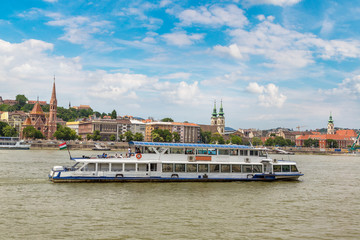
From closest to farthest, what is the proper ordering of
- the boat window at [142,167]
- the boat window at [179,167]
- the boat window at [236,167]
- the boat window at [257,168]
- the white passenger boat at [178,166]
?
the white passenger boat at [178,166], the boat window at [142,167], the boat window at [179,167], the boat window at [236,167], the boat window at [257,168]

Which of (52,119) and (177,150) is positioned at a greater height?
(52,119)

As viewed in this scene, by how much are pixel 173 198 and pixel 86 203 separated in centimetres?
638

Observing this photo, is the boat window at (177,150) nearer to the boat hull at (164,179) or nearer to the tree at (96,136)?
the boat hull at (164,179)

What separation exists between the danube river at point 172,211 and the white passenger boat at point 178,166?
3.02 feet

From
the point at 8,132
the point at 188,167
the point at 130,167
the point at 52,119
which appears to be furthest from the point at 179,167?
the point at 52,119

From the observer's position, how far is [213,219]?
76.8 feet

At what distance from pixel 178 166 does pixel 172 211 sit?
1223 cm

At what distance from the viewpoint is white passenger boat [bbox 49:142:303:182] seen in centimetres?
3534

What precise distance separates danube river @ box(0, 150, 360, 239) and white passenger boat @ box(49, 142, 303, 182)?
3.02 feet

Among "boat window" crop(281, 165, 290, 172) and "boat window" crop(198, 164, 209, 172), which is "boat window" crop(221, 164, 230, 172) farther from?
"boat window" crop(281, 165, 290, 172)

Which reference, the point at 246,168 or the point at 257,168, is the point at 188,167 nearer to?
the point at 246,168

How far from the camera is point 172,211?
82.7 feet

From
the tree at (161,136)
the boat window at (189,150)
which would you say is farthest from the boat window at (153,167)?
the tree at (161,136)

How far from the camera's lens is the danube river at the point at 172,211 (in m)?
20.4
